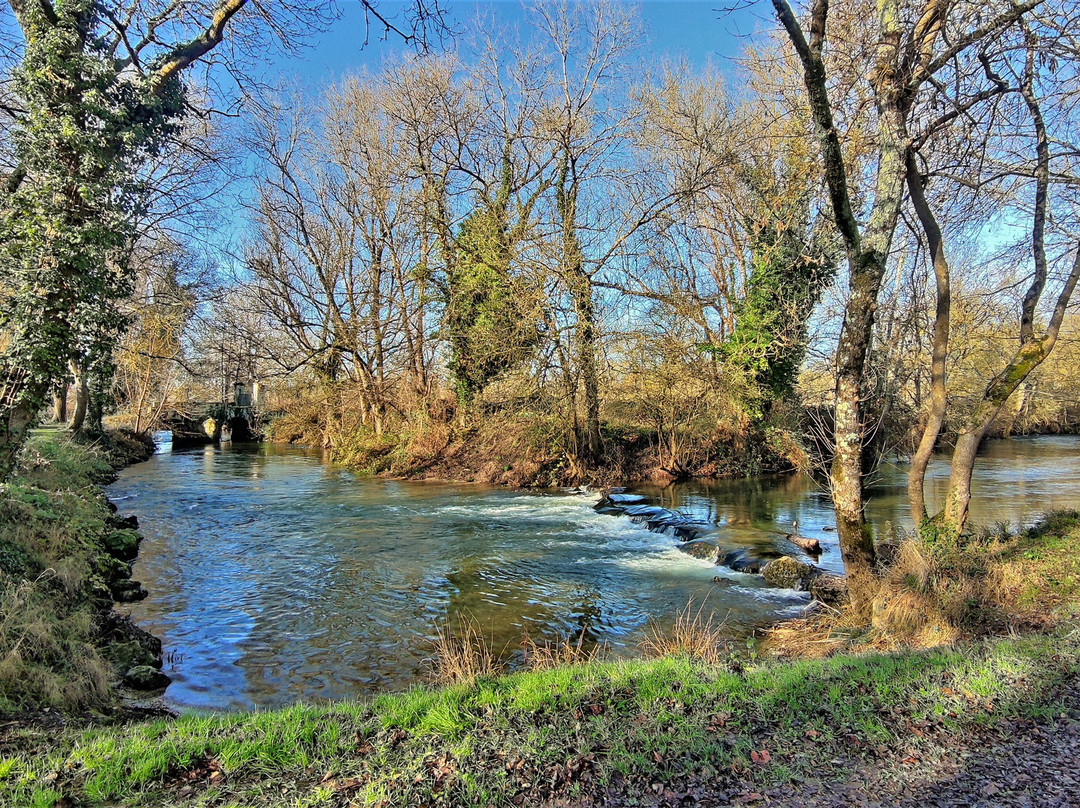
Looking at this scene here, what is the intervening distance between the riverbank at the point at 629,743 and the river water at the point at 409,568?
2249mm

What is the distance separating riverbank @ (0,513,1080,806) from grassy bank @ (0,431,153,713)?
3.53ft

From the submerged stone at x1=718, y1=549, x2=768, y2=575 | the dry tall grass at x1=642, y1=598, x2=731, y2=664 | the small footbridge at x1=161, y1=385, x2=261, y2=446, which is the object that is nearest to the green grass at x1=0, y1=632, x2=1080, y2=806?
the dry tall grass at x1=642, y1=598, x2=731, y2=664

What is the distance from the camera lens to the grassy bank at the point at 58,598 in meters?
4.81

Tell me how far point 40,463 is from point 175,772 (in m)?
9.99

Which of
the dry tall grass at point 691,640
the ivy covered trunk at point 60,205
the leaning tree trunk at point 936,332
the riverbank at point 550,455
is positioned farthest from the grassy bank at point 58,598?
the riverbank at point 550,455

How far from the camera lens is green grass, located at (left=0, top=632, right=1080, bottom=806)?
3.25 metres

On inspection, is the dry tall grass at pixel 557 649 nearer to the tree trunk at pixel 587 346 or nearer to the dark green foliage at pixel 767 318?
the dark green foliage at pixel 767 318

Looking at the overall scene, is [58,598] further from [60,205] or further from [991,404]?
[991,404]

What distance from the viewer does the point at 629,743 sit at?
3619mm

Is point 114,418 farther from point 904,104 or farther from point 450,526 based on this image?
point 904,104

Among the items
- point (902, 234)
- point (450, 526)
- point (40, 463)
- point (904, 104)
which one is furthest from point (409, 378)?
point (904, 104)

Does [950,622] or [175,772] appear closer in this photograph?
[175,772]

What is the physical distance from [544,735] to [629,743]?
0.53 m

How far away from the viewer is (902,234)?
1111 cm
